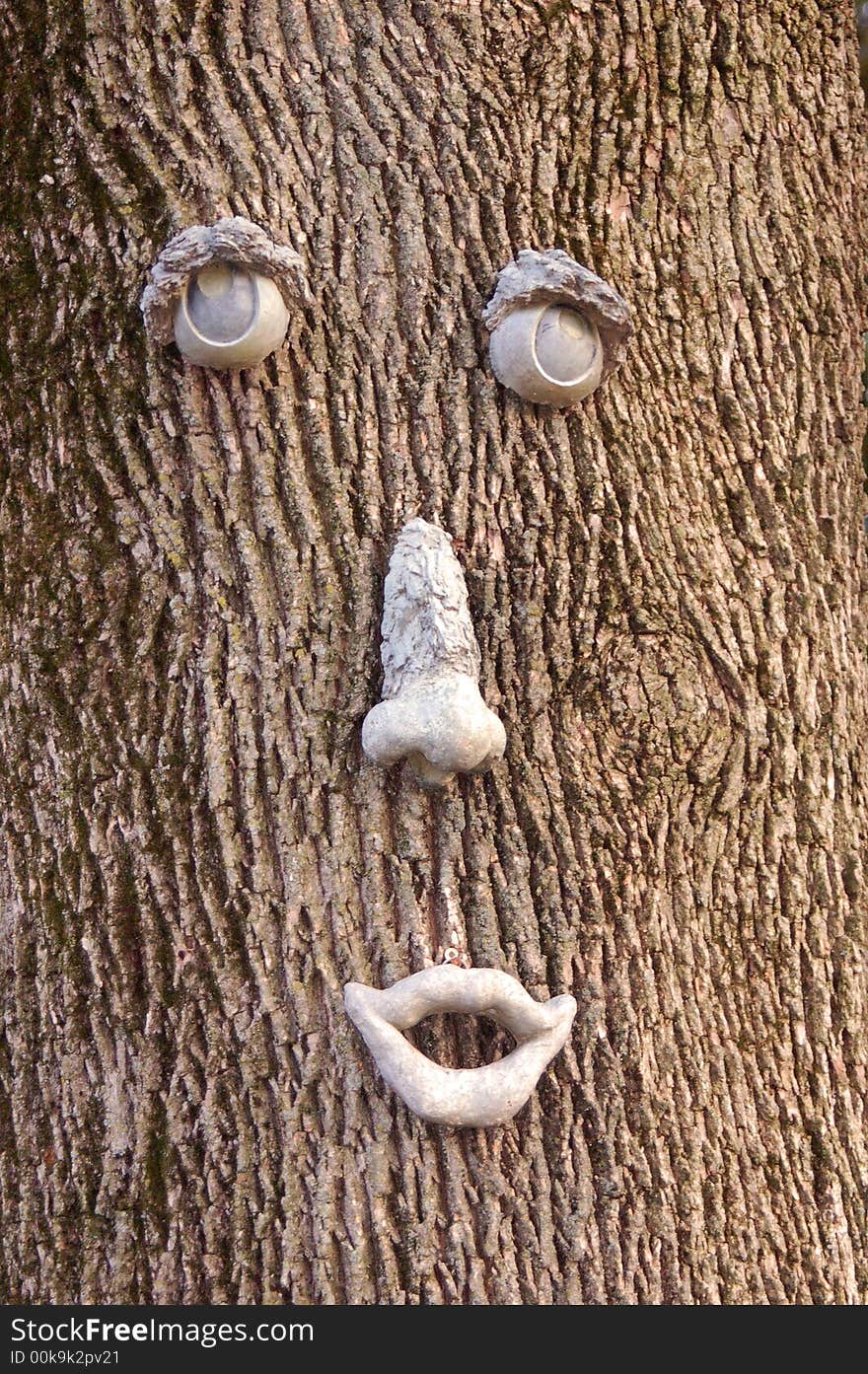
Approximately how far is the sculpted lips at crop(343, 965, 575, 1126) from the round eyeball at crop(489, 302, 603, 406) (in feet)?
2.94

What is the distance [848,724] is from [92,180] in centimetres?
157

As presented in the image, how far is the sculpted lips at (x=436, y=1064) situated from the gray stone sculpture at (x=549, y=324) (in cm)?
91

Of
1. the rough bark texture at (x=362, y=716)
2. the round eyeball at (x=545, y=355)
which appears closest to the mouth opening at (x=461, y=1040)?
the rough bark texture at (x=362, y=716)

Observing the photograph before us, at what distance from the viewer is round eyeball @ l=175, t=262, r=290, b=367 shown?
184 cm

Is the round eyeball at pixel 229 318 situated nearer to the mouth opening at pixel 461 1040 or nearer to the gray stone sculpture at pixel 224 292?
the gray stone sculpture at pixel 224 292

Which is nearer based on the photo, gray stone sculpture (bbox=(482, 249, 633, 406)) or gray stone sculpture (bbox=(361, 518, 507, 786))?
gray stone sculpture (bbox=(361, 518, 507, 786))

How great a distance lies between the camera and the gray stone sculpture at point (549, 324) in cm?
190

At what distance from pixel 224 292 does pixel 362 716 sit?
67 cm

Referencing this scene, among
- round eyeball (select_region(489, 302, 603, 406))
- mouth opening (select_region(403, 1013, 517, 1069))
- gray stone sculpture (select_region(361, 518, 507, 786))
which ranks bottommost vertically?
mouth opening (select_region(403, 1013, 517, 1069))

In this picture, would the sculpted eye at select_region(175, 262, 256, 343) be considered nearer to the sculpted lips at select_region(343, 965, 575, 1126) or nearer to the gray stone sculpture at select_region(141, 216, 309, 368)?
the gray stone sculpture at select_region(141, 216, 309, 368)

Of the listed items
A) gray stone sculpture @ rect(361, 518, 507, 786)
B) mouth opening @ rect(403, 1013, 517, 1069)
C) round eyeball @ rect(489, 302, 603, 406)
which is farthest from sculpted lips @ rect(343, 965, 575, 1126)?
round eyeball @ rect(489, 302, 603, 406)

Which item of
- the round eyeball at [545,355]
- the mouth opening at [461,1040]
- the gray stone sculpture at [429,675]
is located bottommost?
the mouth opening at [461,1040]

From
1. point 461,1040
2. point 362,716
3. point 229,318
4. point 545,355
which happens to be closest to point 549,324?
point 545,355

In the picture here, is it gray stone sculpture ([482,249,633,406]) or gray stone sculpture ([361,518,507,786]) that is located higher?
gray stone sculpture ([482,249,633,406])
